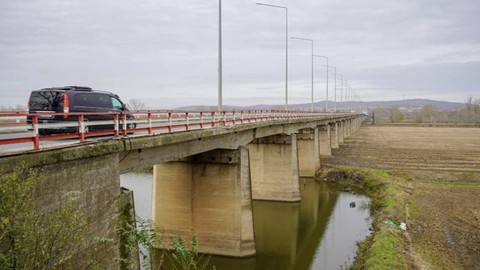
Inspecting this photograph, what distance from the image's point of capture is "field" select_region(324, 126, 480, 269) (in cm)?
1980

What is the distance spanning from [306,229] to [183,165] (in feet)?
36.0

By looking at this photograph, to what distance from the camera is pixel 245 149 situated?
22906mm

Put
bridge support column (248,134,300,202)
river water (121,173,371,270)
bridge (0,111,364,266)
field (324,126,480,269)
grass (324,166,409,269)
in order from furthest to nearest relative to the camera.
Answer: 1. bridge support column (248,134,300,202)
2. river water (121,173,371,270)
3. field (324,126,480,269)
4. grass (324,166,409,269)
5. bridge (0,111,364,266)

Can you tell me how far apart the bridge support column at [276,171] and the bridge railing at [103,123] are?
30.2ft

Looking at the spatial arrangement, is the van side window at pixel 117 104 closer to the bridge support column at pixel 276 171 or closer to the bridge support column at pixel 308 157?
the bridge support column at pixel 276 171

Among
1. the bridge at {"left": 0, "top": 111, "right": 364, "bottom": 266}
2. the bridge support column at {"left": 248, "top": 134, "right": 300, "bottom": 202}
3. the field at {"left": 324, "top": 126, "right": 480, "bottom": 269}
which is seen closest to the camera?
the bridge at {"left": 0, "top": 111, "right": 364, "bottom": 266}

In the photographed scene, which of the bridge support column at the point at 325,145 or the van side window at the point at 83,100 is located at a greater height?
the van side window at the point at 83,100

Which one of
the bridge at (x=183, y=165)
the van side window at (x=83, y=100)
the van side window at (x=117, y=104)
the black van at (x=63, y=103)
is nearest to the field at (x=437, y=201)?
the bridge at (x=183, y=165)

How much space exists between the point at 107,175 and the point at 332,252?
16.0 meters

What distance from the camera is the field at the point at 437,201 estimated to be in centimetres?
1980

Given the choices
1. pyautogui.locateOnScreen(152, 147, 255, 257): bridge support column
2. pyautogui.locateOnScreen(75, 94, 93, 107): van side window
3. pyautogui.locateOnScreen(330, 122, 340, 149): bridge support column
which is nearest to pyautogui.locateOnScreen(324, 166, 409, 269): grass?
pyautogui.locateOnScreen(152, 147, 255, 257): bridge support column

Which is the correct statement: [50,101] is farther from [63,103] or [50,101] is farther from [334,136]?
[334,136]

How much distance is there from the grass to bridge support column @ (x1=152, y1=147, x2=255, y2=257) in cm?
610

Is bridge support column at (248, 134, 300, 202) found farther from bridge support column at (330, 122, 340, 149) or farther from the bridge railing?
bridge support column at (330, 122, 340, 149)
